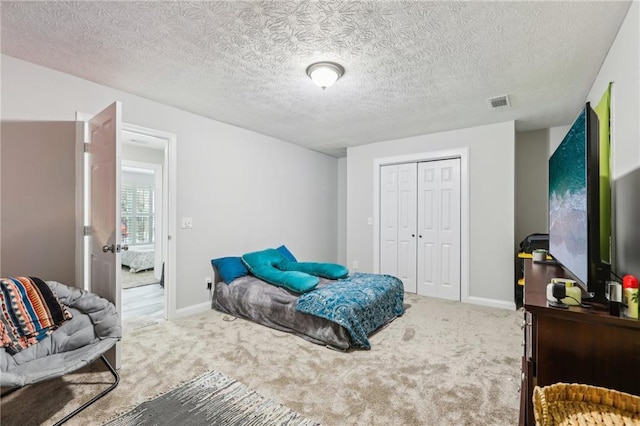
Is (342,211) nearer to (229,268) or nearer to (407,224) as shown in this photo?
(407,224)

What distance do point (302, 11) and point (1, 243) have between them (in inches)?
109

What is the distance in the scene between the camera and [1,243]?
7.36 ft

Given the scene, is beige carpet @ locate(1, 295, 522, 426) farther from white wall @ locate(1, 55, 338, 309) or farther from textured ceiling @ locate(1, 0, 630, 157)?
textured ceiling @ locate(1, 0, 630, 157)

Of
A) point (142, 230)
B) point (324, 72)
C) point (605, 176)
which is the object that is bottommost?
point (142, 230)

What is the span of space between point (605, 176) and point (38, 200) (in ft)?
13.9

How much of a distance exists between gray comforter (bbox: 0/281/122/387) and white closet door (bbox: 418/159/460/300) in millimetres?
3773

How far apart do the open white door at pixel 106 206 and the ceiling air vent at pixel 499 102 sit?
134 inches

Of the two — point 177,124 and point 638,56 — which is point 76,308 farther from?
point 638,56

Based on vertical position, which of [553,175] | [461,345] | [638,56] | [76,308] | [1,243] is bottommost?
[461,345]

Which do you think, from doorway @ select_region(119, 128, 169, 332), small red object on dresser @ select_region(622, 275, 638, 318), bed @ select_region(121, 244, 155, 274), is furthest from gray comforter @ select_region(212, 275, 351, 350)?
bed @ select_region(121, 244, 155, 274)

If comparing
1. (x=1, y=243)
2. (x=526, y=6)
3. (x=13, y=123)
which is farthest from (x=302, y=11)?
(x=1, y=243)

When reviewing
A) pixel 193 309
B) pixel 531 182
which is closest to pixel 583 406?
pixel 193 309

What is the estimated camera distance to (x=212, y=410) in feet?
5.81

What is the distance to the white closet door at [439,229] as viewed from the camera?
162 inches
